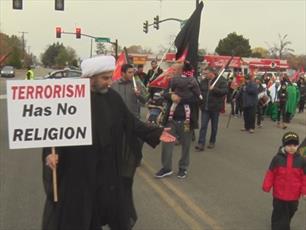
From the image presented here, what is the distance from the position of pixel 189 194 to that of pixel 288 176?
2178 millimetres

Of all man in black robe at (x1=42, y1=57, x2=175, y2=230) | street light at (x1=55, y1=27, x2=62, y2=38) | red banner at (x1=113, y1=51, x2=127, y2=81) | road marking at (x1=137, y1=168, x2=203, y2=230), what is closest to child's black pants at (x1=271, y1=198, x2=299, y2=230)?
road marking at (x1=137, y1=168, x2=203, y2=230)

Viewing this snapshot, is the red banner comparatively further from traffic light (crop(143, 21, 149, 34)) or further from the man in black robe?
traffic light (crop(143, 21, 149, 34))

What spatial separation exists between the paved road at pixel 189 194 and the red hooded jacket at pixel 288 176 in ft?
1.90

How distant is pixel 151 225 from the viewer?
6.21 m

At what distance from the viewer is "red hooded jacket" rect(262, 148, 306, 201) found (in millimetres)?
5859

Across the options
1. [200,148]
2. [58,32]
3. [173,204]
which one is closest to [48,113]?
[173,204]

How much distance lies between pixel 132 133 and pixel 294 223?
2.72m

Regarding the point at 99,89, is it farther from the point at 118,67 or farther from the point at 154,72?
the point at 154,72

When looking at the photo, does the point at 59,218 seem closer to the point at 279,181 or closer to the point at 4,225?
the point at 4,225

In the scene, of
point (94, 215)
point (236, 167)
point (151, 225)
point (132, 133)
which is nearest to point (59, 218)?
point (94, 215)

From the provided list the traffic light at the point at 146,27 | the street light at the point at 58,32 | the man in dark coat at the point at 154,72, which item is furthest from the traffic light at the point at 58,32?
the man in dark coat at the point at 154,72

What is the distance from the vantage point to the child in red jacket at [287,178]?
586cm

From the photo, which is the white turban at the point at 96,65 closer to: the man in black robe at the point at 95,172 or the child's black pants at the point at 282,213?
the man in black robe at the point at 95,172

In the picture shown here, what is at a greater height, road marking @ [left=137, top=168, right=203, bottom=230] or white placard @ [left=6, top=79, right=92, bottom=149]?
white placard @ [left=6, top=79, right=92, bottom=149]
